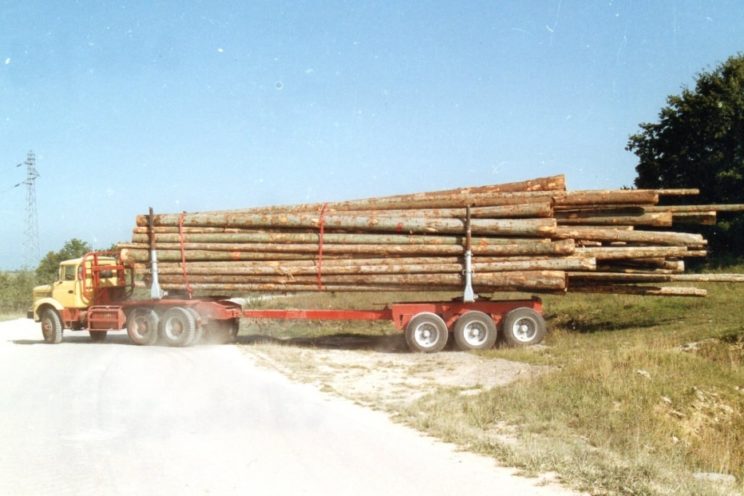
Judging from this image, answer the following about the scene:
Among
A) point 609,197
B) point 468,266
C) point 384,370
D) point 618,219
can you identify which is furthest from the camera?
point 618,219

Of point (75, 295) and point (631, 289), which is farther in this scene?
point (75, 295)

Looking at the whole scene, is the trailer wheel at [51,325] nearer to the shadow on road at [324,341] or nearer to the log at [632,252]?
the shadow on road at [324,341]

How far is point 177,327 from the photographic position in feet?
61.8

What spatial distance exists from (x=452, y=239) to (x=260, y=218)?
5.00 metres

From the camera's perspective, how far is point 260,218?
61.0 ft

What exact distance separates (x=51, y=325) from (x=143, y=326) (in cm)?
314

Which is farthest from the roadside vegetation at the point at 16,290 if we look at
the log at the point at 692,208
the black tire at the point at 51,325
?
the log at the point at 692,208

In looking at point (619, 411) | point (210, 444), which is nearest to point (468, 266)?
point (619, 411)

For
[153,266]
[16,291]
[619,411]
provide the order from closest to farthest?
[619,411]
[153,266]
[16,291]

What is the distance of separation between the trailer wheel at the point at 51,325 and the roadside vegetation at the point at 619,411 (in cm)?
890

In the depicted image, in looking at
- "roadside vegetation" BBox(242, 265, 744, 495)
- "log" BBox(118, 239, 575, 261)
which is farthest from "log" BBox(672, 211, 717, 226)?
"log" BBox(118, 239, 575, 261)

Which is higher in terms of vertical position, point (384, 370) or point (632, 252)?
point (632, 252)

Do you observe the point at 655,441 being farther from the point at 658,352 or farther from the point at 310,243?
the point at 310,243

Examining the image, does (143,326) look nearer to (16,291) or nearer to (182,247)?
(182,247)
